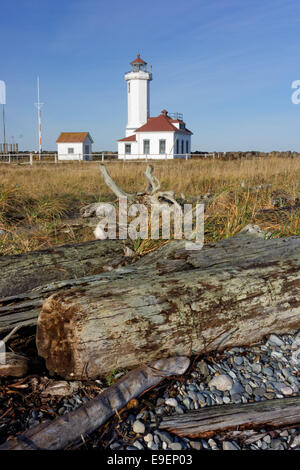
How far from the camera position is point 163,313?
7.23 feet

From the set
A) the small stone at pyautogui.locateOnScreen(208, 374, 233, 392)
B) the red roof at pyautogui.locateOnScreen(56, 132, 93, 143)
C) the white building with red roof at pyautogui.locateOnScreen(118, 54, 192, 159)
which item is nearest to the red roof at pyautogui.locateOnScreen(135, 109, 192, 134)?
the white building with red roof at pyautogui.locateOnScreen(118, 54, 192, 159)

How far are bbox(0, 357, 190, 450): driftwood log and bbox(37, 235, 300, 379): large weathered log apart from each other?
0.31ft

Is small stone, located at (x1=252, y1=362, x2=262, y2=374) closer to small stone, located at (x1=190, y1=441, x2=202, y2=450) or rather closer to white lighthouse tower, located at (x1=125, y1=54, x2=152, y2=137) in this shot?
small stone, located at (x1=190, y1=441, x2=202, y2=450)

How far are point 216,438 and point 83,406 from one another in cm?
69

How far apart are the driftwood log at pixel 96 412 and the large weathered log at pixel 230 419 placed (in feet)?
0.81

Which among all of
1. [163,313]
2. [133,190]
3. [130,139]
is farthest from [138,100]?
[163,313]

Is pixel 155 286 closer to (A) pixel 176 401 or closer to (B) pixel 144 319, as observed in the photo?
(B) pixel 144 319

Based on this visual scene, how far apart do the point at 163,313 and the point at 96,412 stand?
678mm

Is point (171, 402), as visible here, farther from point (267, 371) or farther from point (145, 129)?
point (145, 129)

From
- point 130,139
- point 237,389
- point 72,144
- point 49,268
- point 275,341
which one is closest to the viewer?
point 237,389

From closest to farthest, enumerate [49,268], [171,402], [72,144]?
[171,402] → [49,268] → [72,144]

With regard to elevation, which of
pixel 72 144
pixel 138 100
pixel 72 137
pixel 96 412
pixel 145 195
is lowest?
pixel 96 412

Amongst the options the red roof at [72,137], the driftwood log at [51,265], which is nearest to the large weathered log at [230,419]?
the driftwood log at [51,265]
